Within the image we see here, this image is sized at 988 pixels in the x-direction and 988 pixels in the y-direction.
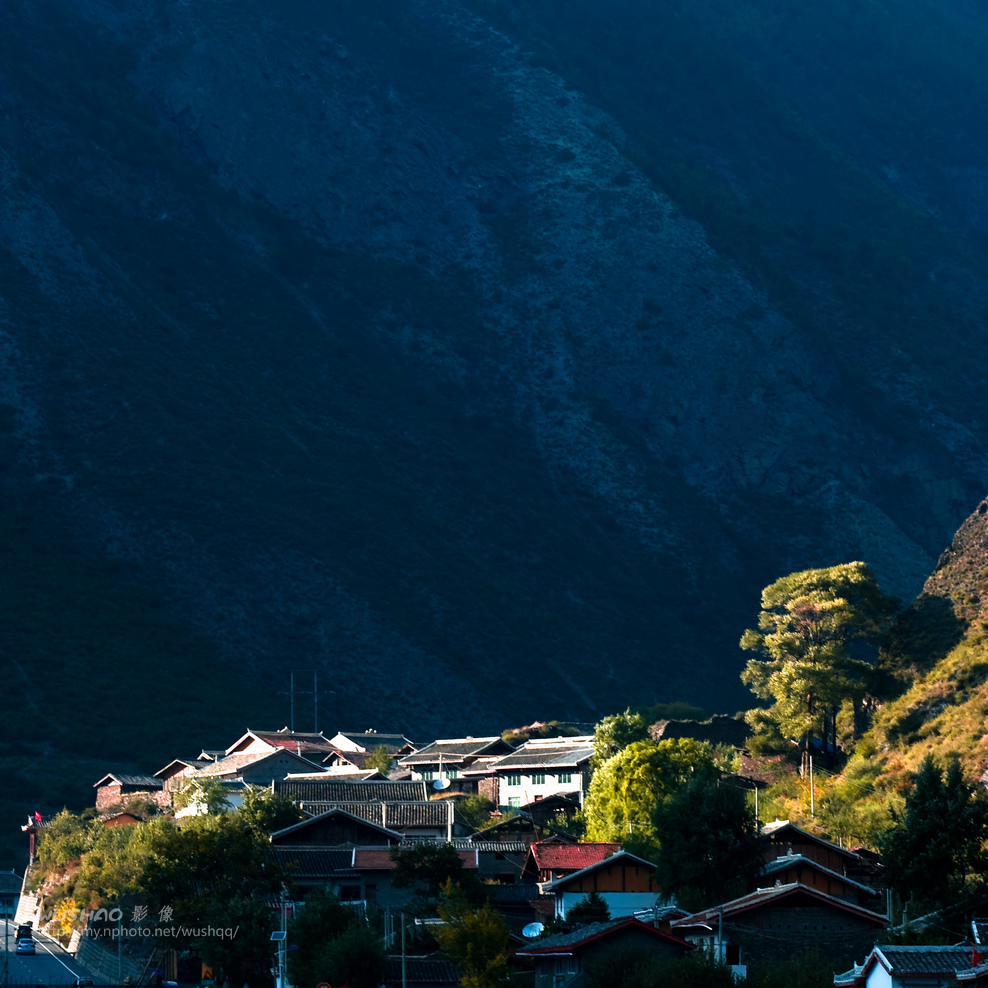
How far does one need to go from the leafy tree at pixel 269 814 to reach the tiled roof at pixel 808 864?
73.2ft

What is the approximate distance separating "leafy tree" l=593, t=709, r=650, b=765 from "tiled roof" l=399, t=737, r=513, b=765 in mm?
11319

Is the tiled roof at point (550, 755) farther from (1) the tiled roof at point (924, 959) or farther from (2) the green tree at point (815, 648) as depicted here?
(1) the tiled roof at point (924, 959)

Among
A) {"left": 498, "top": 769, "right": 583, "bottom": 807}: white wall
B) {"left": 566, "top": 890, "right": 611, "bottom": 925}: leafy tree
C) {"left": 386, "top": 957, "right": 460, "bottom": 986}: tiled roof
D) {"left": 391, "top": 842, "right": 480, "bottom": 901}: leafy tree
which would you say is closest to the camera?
{"left": 386, "top": 957, "right": 460, "bottom": 986}: tiled roof

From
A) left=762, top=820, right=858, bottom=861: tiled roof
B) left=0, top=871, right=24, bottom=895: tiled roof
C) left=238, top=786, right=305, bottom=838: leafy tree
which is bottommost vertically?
left=762, top=820, right=858, bottom=861: tiled roof

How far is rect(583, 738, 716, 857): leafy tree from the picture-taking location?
68688 millimetres

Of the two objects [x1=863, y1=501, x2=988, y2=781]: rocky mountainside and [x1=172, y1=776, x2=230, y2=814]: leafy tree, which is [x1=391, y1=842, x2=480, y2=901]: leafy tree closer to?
[x1=863, y1=501, x2=988, y2=781]: rocky mountainside

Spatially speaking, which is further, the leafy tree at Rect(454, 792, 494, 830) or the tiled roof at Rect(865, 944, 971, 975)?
the leafy tree at Rect(454, 792, 494, 830)

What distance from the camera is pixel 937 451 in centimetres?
18550

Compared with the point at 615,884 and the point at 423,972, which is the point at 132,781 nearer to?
the point at 615,884

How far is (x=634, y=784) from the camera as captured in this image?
230ft

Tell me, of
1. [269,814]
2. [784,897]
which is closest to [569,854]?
[269,814]

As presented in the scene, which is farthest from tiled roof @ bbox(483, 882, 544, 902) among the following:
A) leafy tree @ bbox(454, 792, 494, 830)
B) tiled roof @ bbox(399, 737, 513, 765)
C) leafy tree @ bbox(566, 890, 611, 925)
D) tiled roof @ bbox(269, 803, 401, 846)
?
tiled roof @ bbox(399, 737, 513, 765)

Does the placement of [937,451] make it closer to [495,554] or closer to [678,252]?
[678,252]

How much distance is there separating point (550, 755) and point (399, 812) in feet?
61.9
